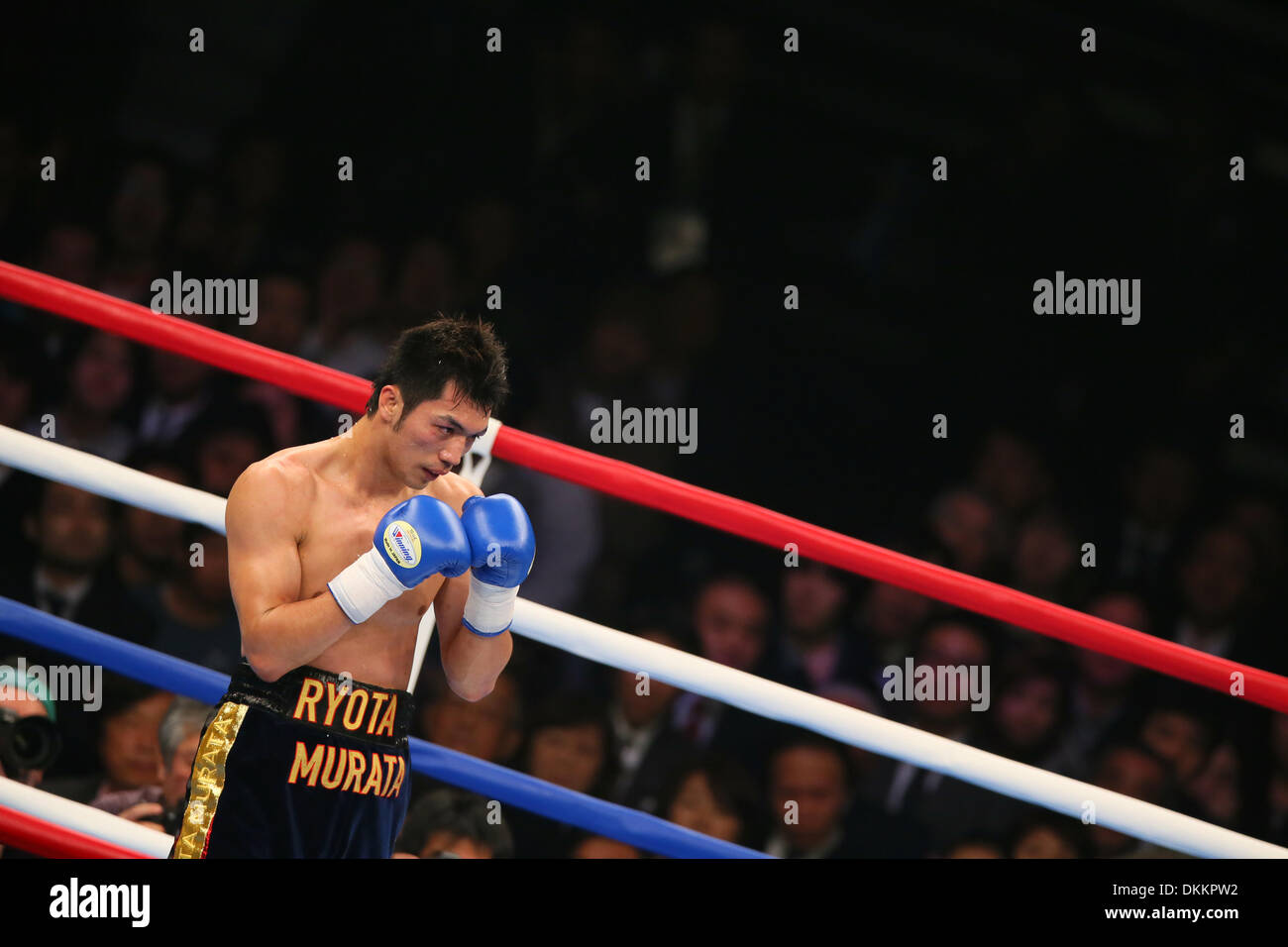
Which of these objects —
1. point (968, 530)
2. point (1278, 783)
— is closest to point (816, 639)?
point (968, 530)

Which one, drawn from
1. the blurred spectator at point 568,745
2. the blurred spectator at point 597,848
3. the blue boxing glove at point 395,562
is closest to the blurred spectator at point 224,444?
the blurred spectator at point 568,745

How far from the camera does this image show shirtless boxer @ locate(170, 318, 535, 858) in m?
1.61

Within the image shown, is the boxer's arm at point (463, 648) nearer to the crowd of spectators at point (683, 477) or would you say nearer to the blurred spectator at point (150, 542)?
the crowd of spectators at point (683, 477)

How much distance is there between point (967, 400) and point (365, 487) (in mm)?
2680

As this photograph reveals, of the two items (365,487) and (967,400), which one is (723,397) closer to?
(967,400)

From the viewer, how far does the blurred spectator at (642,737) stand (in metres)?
3.00

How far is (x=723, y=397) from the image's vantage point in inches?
152

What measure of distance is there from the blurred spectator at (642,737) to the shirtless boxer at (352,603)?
1.28 meters

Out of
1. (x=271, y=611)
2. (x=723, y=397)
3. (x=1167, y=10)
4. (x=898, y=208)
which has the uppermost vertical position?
(x=1167, y=10)

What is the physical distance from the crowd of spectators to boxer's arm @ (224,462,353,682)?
0.78m

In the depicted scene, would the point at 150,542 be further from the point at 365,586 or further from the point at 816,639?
the point at 816,639
